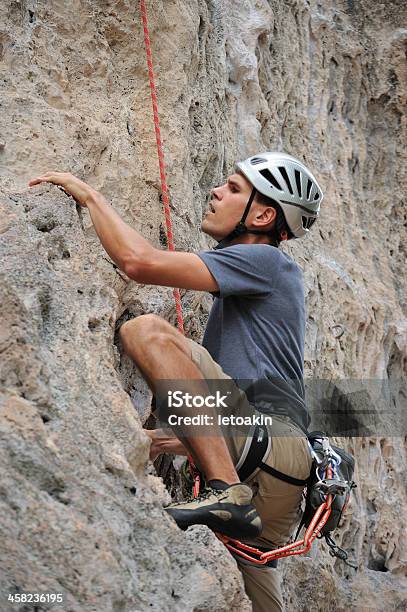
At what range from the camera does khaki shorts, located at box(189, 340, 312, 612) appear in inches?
163

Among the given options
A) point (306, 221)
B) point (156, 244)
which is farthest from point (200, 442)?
point (156, 244)

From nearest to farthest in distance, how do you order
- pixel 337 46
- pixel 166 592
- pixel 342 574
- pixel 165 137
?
pixel 166 592, pixel 165 137, pixel 342 574, pixel 337 46

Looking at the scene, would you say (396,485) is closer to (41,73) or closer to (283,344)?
(283,344)

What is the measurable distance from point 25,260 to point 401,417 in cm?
588

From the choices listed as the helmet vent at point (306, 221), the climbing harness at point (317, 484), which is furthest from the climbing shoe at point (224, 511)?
the helmet vent at point (306, 221)

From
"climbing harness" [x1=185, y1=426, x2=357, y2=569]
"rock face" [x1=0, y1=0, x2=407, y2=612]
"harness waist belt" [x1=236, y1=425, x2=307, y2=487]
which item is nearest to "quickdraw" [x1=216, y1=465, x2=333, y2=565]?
"climbing harness" [x1=185, y1=426, x2=357, y2=569]

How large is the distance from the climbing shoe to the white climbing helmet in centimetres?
174

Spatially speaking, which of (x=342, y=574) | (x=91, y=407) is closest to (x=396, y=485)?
(x=342, y=574)

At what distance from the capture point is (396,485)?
821 centimetres

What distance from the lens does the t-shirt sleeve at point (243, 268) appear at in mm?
4273

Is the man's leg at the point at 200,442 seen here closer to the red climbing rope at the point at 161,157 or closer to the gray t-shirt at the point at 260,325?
the gray t-shirt at the point at 260,325

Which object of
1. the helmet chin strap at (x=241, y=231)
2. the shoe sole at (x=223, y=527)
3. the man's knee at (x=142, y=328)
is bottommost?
the shoe sole at (x=223, y=527)

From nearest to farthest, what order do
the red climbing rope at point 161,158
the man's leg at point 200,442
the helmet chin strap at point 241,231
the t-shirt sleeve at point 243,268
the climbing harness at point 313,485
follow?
1. the man's leg at point 200,442
2. the climbing harness at point 313,485
3. the t-shirt sleeve at point 243,268
4. the helmet chin strap at point 241,231
5. the red climbing rope at point 161,158

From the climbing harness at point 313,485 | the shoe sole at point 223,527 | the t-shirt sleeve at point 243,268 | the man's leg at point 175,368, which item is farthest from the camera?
the t-shirt sleeve at point 243,268
